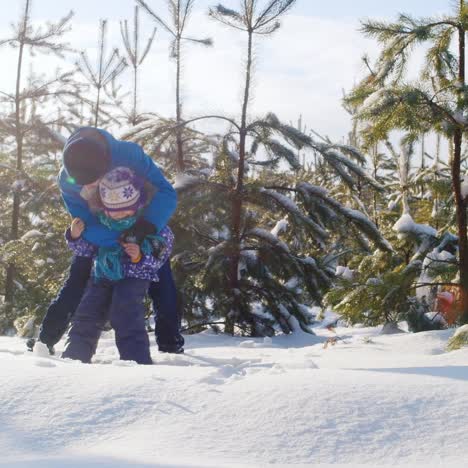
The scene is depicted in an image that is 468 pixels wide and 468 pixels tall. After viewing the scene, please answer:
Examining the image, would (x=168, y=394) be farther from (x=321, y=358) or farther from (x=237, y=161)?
(x=237, y=161)

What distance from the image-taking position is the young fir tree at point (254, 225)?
548 cm

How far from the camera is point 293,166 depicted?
17.6ft

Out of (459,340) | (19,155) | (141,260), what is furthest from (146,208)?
(19,155)

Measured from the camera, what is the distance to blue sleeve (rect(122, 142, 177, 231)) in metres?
3.43

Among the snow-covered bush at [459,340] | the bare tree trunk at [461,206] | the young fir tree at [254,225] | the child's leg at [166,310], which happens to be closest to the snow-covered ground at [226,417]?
the snow-covered bush at [459,340]

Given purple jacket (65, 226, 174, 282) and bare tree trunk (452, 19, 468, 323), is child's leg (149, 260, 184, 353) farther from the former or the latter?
bare tree trunk (452, 19, 468, 323)

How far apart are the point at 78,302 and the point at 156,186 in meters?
0.85

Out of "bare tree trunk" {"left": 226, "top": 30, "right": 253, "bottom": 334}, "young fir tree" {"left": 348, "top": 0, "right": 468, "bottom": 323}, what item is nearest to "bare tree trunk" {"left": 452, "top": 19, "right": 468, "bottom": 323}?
"young fir tree" {"left": 348, "top": 0, "right": 468, "bottom": 323}

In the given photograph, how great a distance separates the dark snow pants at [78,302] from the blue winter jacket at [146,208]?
30 centimetres

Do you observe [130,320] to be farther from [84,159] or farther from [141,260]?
[84,159]

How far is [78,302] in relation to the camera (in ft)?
12.1

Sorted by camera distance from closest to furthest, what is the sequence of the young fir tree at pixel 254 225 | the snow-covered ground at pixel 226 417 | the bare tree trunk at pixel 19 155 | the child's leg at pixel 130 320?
the snow-covered ground at pixel 226 417
the child's leg at pixel 130 320
the young fir tree at pixel 254 225
the bare tree trunk at pixel 19 155

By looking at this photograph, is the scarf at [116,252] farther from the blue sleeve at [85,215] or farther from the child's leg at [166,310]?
the child's leg at [166,310]

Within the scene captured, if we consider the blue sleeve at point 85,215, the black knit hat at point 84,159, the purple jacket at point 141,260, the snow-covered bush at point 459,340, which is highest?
the black knit hat at point 84,159
